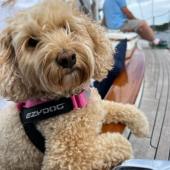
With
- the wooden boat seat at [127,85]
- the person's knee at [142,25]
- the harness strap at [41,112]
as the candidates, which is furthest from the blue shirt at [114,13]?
the harness strap at [41,112]

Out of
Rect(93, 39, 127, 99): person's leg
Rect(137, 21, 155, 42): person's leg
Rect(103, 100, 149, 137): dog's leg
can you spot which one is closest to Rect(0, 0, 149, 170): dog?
Rect(103, 100, 149, 137): dog's leg

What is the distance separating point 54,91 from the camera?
1.55 m

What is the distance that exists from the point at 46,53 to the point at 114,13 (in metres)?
Result: 6.76

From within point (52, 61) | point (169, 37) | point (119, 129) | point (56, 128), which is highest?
point (52, 61)

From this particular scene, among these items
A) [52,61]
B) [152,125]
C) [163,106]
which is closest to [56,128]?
[52,61]

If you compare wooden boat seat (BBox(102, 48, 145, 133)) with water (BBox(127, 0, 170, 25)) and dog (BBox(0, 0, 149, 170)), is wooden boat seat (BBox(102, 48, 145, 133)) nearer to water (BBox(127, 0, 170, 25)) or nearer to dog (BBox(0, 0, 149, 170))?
dog (BBox(0, 0, 149, 170))

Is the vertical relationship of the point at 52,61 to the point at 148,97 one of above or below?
above

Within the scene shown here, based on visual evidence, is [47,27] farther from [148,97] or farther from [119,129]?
[148,97]

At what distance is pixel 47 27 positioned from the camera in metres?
1.50

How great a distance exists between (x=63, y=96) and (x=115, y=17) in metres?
6.65

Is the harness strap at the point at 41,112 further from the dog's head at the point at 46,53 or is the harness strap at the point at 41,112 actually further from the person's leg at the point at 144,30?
the person's leg at the point at 144,30

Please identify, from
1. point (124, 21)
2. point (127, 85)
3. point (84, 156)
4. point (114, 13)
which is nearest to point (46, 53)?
point (84, 156)

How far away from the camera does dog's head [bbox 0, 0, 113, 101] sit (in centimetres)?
146

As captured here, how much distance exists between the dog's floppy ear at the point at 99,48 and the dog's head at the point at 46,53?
0.10ft
